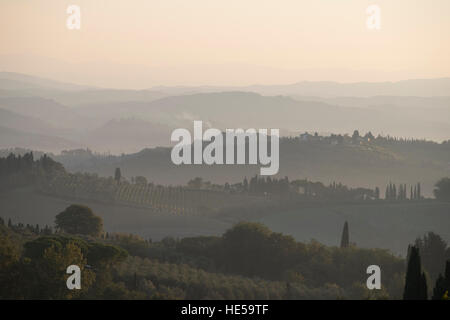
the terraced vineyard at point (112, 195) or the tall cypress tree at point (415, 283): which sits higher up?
the terraced vineyard at point (112, 195)

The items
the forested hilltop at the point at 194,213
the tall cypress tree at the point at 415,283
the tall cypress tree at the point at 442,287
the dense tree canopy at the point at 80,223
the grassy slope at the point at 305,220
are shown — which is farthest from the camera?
the forested hilltop at the point at 194,213

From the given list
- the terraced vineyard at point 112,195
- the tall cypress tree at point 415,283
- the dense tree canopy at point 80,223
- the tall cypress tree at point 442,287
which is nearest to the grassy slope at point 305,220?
the terraced vineyard at point 112,195

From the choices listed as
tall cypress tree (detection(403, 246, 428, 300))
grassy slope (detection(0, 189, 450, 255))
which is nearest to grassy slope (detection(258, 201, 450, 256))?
grassy slope (detection(0, 189, 450, 255))

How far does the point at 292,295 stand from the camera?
241 ft

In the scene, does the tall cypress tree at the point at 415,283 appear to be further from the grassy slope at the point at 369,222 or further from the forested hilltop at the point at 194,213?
the grassy slope at the point at 369,222

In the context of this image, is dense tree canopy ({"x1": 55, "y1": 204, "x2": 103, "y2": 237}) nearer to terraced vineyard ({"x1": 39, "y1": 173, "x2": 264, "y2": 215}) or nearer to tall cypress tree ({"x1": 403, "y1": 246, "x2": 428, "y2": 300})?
terraced vineyard ({"x1": 39, "y1": 173, "x2": 264, "y2": 215})

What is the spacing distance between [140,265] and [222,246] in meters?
18.7

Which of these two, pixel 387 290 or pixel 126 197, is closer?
pixel 387 290

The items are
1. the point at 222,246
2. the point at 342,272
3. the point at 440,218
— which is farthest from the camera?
the point at 440,218

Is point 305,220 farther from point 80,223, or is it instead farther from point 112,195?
point 80,223

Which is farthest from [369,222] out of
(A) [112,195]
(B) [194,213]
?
(A) [112,195]
